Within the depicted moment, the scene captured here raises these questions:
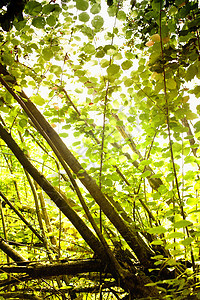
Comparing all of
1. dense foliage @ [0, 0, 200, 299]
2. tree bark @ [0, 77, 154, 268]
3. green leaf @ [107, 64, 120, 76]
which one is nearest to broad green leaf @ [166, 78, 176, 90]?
dense foliage @ [0, 0, 200, 299]

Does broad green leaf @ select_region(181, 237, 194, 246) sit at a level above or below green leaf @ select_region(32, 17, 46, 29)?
below

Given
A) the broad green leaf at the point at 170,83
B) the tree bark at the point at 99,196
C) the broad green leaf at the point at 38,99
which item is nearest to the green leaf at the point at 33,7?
the broad green leaf at the point at 38,99

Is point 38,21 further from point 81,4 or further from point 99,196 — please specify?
point 99,196

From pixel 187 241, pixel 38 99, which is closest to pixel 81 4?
pixel 38 99

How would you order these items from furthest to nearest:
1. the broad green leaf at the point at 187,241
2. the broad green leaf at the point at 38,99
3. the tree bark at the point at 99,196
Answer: the tree bark at the point at 99,196 → the broad green leaf at the point at 38,99 → the broad green leaf at the point at 187,241

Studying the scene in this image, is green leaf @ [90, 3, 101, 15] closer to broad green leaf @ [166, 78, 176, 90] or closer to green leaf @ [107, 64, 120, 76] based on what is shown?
green leaf @ [107, 64, 120, 76]

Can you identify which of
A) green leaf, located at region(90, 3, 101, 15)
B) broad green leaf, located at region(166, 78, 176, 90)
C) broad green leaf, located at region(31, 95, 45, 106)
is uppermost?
green leaf, located at region(90, 3, 101, 15)

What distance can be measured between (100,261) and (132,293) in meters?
0.28

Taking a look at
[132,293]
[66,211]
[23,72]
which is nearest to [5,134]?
[23,72]

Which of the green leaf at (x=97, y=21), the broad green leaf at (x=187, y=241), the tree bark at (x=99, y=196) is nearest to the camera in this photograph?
the broad green leaf at (x=187, y=241)

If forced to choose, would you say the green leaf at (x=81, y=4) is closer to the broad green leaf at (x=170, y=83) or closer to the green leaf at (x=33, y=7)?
the green leaf at (x=33, y=7)

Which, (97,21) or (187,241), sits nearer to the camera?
(187,241)

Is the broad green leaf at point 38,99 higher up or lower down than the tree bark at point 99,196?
higher up

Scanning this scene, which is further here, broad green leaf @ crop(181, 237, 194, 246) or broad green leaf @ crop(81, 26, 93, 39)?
broad green leaf @ crop(81, 26, 93, 39)
